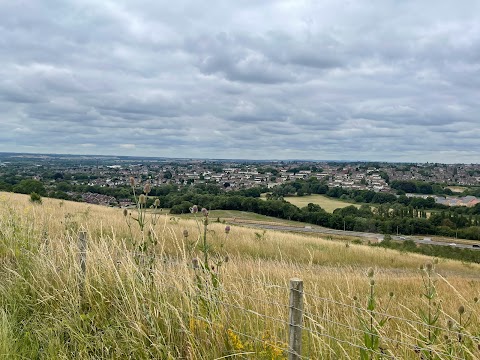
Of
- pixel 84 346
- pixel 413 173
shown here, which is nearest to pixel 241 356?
pixel 84 346

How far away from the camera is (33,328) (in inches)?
157

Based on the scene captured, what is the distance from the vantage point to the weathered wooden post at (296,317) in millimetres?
2707

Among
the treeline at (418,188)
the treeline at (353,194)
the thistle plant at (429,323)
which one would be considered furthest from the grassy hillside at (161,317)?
the treeline at (418,188)

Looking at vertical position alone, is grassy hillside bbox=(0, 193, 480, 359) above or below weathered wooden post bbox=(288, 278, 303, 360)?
below

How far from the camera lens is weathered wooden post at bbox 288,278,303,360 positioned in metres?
2.71

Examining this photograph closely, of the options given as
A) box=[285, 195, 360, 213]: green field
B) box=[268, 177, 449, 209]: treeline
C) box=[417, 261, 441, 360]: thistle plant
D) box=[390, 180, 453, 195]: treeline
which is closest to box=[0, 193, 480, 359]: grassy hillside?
box=[417, 261, 441, 360]: thistle plant

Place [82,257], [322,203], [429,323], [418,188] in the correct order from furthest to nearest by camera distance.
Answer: [418,188] → [322,203] → [82,257] → [429,323]

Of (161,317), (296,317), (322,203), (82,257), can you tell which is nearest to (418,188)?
(322,203)

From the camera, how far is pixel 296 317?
2.71 m

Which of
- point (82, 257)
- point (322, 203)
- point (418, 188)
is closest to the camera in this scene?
point (82, 257)

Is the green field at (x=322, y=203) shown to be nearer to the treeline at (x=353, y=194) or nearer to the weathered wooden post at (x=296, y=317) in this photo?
the treeline at (x=353, y=194)

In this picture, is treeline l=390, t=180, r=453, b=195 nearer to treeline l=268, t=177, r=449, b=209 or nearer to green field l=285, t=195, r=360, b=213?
treeline l=268, t=177, r=449, b=209

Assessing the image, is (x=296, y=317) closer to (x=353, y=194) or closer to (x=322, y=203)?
(x=322, y=203)

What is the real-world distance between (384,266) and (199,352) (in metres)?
15.7
